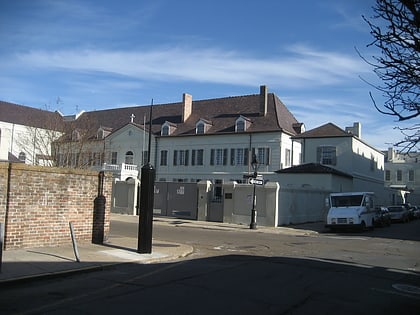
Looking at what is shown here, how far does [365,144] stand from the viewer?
171ft

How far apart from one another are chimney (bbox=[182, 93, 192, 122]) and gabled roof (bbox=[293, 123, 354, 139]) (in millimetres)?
15547

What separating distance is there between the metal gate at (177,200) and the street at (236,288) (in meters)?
16.5

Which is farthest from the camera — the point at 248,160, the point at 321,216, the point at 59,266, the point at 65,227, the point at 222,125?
the point at 222,125

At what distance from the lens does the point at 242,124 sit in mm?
52094

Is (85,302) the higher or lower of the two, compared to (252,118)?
lower

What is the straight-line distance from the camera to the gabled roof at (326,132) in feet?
152

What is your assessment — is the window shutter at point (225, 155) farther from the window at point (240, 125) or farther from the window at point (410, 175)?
the window at point (410, 175)

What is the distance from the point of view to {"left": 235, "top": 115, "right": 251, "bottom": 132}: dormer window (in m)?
51.8

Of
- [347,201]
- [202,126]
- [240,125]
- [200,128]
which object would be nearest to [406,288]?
[347,201]

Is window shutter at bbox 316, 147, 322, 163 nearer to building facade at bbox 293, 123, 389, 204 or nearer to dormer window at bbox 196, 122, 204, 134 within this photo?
building facade at bbox 293, 123, 389, 204

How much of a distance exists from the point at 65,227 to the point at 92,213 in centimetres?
110

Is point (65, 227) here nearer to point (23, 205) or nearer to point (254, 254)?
point (23, 205)

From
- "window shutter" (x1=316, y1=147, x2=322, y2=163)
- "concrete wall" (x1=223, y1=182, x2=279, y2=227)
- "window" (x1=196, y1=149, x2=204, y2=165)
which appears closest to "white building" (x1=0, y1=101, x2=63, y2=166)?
"concrete wall" (x1=223, y1=182, x2=279, y2=227)

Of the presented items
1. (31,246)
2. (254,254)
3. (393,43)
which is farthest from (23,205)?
(393,43)
